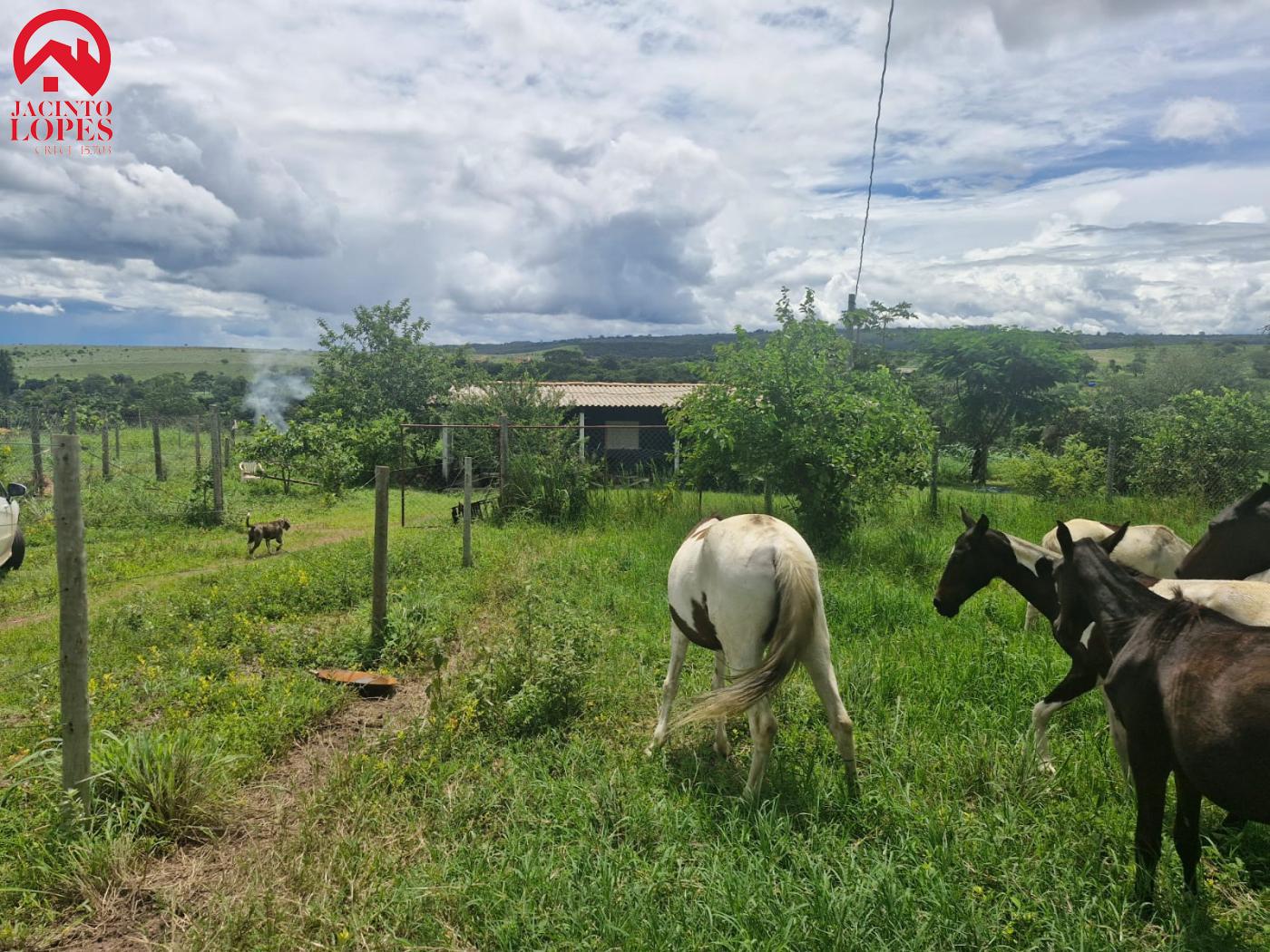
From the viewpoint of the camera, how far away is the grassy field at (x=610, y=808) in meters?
2.68

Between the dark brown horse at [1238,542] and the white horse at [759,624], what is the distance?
3.39 metres

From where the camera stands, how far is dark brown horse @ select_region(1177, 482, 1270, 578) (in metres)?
5.03

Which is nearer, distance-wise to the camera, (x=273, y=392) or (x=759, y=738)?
(x=759, y=738)

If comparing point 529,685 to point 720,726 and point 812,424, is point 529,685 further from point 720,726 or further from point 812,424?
→ point 812,424

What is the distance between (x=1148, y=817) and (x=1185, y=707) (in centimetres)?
54

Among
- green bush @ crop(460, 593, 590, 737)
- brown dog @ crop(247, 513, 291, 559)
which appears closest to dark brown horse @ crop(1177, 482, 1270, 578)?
green bush @ crop(460, 593, 590, 737)

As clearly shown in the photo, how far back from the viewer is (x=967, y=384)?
25.0 m

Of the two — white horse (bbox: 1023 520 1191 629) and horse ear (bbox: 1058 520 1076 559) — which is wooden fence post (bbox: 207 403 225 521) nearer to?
white horse (bbox: 1023 520 1191 629)

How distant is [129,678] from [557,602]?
3386mm

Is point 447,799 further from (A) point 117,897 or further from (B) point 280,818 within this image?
(A) point 117,897

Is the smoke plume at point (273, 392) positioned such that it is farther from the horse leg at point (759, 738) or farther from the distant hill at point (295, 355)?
the horse leg at point (759, 738)

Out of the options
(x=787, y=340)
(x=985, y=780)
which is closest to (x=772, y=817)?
(x=985, y=780)

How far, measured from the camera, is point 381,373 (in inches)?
988

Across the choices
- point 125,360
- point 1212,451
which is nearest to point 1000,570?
point 1212,451
